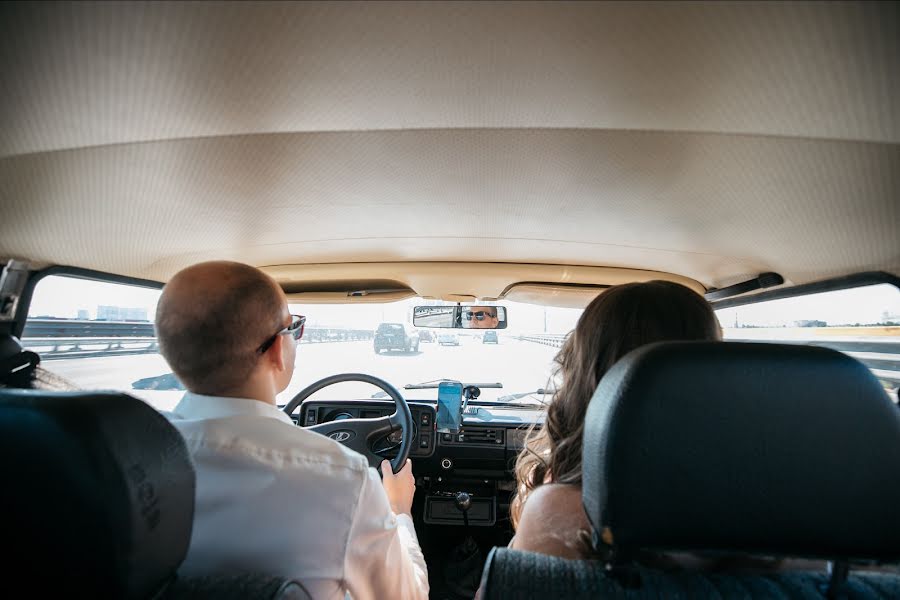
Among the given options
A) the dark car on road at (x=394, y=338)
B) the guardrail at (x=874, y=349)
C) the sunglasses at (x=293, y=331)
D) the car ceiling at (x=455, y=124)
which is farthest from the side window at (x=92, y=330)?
the guardrail at (x=874, y=349)

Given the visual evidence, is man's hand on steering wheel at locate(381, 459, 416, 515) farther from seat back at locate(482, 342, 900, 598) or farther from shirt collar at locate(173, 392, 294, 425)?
seat back at locate(482, 342, 900, 598)

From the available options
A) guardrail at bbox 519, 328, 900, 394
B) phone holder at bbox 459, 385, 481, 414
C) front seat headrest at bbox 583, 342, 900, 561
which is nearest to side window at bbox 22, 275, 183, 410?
phone holder at bbox 459, 385, 481, 414

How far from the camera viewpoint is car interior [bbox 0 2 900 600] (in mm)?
875

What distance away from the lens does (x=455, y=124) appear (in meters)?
1.63

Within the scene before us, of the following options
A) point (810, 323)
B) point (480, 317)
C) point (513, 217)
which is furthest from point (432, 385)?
point (810, 323)

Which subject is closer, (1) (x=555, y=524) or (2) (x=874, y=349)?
(1) (x=555, y=524)

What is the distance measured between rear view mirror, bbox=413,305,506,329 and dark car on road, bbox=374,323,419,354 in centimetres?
54

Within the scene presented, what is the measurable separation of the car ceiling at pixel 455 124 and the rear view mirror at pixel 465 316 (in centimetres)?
117

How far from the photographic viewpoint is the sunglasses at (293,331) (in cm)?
163

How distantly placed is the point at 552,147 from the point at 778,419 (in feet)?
4.18

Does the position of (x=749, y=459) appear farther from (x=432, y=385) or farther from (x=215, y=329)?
(x=432, y=385)

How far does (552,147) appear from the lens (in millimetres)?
1771

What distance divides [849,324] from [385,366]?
398 cm

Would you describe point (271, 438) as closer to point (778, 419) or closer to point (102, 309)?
point (778, 419)
